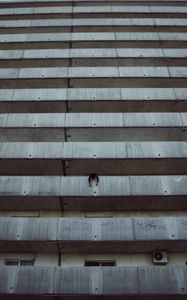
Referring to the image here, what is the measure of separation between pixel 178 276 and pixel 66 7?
55.0ft

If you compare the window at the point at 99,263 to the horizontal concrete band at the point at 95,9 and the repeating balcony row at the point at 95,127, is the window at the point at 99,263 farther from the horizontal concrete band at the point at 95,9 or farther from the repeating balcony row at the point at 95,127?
the horizontal concrete band at the point at 95,9

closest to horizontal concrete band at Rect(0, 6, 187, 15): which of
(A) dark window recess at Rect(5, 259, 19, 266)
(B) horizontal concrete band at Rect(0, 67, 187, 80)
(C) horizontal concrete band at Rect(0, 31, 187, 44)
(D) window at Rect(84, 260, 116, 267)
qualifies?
(C) horizontal concrete band at Rect(0, 31, 187, 44)

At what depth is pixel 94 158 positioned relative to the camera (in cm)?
1192

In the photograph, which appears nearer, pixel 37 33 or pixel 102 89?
pixel 102 89

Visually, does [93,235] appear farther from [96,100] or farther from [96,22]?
[96,22]

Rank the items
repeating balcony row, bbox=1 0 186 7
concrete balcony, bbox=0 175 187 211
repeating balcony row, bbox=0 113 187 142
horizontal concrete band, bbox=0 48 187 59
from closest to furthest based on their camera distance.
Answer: concrete balcony, bbox=0 175 187 211, repeating balcony row, bbox=0 113 187 142, horizontal concrete band, bbox=0 48 187 59, repeating balcony row, bbox=1 0 186 7

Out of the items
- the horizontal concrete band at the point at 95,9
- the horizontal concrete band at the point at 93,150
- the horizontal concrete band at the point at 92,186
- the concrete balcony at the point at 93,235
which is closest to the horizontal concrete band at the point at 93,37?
the horizontal concrete band at the point at 95,9

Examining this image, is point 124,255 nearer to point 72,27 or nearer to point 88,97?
point 88,97

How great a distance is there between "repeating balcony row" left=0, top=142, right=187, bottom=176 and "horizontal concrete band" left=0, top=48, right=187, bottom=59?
20.0 ft


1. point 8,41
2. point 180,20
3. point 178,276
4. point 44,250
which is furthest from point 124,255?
point 180,20

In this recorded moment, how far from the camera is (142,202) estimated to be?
1121 centimetres

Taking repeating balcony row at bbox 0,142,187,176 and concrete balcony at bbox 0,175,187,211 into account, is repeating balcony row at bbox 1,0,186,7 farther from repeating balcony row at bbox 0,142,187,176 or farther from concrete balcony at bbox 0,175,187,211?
concrete balcony at bbox 0,175,187,211

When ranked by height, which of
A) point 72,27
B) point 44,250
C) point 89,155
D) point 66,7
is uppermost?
point 66,7

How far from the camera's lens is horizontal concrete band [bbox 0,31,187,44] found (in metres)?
17.3
